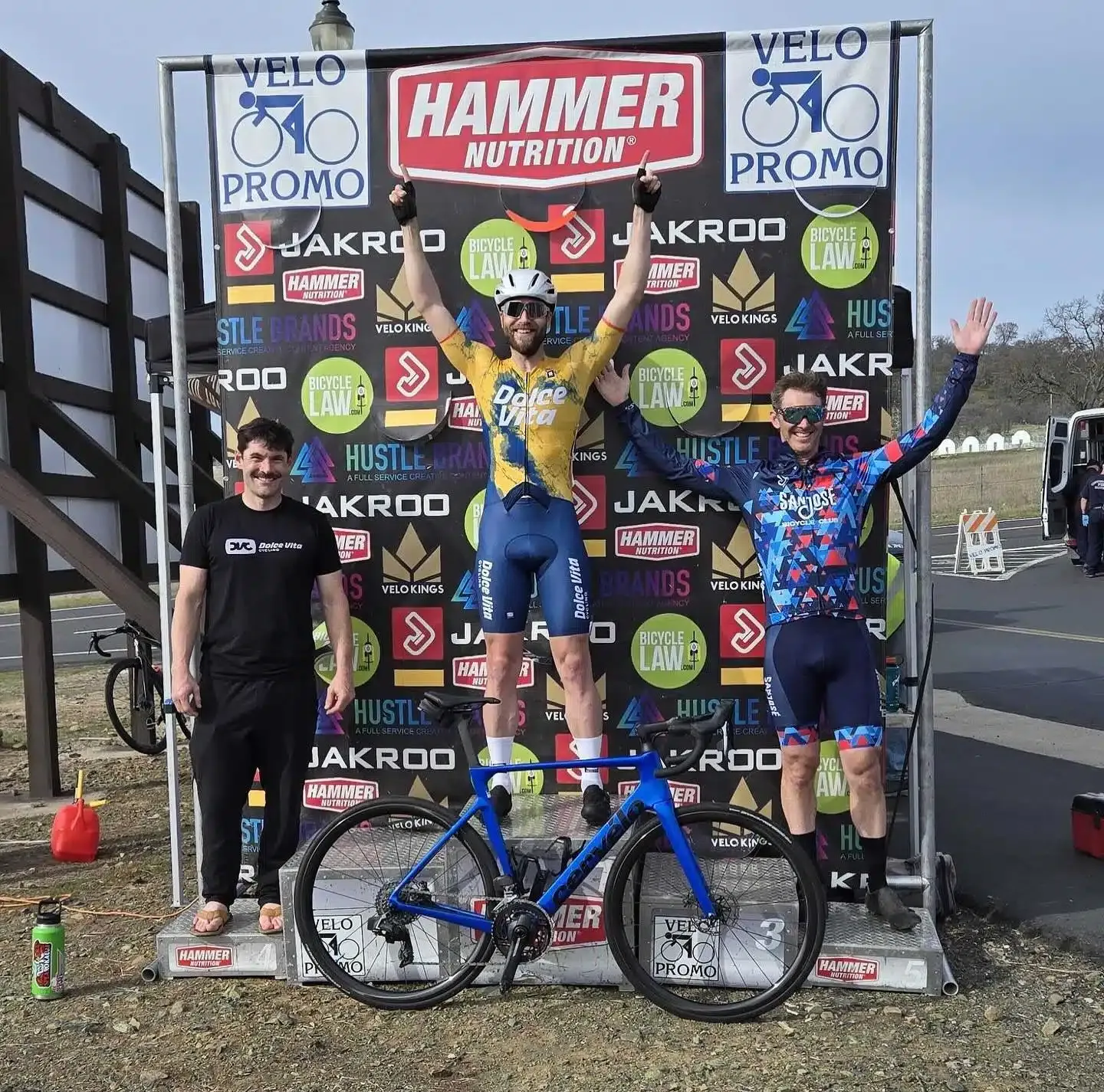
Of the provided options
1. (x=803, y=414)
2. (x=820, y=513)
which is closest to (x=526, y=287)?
(x=803, y=414)

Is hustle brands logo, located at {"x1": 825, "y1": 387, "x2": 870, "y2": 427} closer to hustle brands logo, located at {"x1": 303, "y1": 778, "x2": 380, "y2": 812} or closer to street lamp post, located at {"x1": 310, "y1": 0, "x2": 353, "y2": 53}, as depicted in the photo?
hustle brands logo, located at {"x1": 303, "y1": 778, "x2": 380, "y2": 812}

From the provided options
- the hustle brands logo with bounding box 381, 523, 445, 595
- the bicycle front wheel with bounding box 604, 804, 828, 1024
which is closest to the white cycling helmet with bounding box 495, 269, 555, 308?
the hustle brands logo with bounding box 381, 523, 445, 595

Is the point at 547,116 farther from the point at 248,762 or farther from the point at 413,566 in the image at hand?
the point at 248,762

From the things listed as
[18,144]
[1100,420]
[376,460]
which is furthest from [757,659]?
[1100,420]

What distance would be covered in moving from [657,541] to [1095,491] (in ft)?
53.0

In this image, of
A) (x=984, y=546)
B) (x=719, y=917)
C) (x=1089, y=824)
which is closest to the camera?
(x=719, y=917)

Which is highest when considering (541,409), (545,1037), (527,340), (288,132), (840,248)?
(288,132)

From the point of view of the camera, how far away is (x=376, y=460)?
4.21 metres

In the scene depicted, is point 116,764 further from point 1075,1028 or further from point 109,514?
point 1075,1028

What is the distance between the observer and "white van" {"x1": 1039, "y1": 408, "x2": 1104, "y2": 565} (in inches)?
766

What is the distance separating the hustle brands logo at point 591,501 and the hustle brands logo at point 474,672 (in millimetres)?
602

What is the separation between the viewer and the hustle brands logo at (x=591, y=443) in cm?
411

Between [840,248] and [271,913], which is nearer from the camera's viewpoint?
Result: [271,913]

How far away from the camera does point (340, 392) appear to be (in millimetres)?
4211
